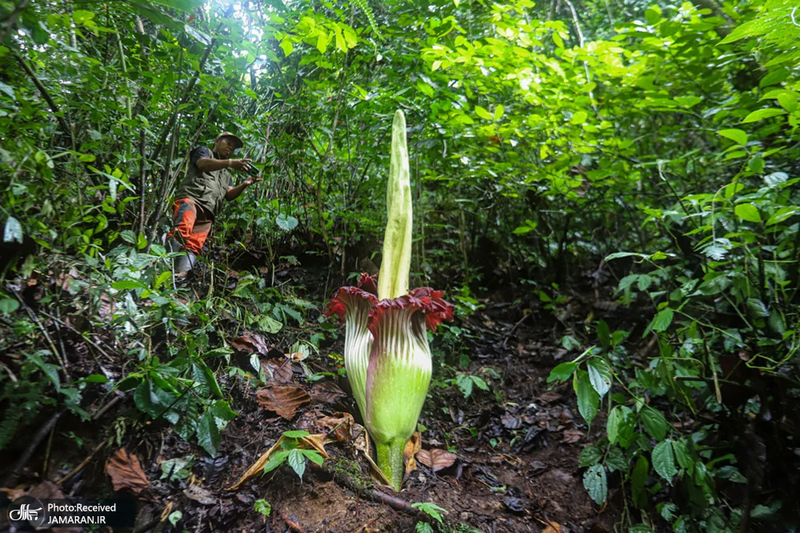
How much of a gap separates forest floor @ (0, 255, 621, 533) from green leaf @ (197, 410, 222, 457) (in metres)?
0.14

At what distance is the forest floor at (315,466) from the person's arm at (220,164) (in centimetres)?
91

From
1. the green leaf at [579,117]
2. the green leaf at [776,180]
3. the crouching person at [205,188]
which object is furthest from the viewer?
the crouching person at [205,188]

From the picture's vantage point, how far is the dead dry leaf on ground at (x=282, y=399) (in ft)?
4.69

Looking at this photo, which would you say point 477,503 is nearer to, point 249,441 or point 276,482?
point 276,482

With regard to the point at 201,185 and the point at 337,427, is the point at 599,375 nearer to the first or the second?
the point at 337,427

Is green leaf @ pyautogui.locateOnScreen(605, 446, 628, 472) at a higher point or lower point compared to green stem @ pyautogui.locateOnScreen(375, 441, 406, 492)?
lower

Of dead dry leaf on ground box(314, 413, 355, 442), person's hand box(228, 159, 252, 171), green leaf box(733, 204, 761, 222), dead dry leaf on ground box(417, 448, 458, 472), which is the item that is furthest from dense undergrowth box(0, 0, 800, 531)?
dead dry leaf on ground box(417, 448, 458, 472)

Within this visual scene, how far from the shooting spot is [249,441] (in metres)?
1.32

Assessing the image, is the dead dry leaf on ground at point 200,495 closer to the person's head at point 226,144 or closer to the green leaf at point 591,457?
the green leaf at point 591,457

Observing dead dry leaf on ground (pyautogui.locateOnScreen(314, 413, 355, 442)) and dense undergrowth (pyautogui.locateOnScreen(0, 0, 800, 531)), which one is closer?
dense undergrowth (pyautogui.locateOnScreen(0, 0, 800, 531))

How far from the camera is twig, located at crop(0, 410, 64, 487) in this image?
3.09 ft

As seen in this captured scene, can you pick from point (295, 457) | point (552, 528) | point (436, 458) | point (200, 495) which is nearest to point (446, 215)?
point (436, 458)

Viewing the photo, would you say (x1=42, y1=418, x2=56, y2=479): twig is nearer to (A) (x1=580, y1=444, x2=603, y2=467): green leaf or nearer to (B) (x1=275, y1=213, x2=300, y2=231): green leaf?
(B) (x1=275, y1=213, x2=300, y2=231): green leaf

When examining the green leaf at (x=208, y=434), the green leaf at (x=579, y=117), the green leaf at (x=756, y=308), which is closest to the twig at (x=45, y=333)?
the green leaf at (x=208, y=434)
